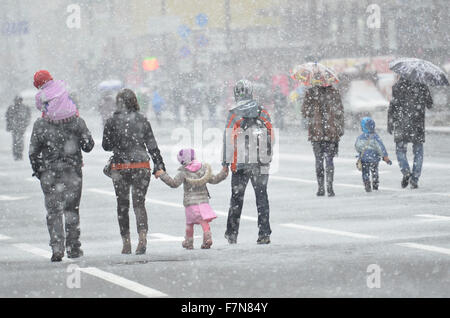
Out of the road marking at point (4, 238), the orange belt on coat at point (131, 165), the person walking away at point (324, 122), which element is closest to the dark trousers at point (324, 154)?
the person walking away at point (324, 122)

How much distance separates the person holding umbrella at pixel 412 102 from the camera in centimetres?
1658

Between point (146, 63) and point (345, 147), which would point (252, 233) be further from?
point (146, 63)

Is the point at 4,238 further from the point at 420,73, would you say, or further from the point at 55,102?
the point at 420,73

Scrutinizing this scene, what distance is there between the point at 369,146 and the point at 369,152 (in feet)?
0.31

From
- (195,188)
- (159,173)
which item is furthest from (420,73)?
(159,173)

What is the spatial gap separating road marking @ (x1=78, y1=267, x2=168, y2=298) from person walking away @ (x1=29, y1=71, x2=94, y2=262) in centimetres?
80

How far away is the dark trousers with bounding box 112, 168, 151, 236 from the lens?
413 inches

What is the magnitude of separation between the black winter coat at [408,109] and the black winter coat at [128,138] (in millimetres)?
6795

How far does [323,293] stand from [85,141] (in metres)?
3.16

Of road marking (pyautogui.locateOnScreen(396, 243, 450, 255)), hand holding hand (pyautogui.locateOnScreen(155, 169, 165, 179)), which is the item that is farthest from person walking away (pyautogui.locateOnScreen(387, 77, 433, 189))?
hand holding hand (pyautogui.locateOnScreen(155, 169, 165, 179))

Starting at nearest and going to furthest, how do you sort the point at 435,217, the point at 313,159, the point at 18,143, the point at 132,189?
the point at 132,189, the point at 435,217, the point at 313,159, the point at 18,143

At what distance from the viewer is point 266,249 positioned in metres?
10.7

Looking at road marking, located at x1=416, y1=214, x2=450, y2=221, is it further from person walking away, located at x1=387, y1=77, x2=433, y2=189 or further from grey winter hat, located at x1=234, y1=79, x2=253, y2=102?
person walking away, located at x1=387, y1=77, x2=433, y2=189
